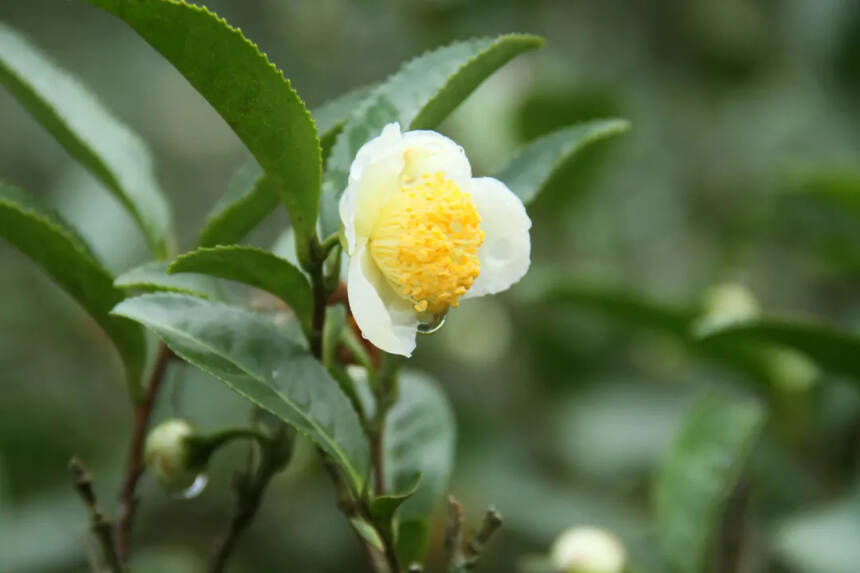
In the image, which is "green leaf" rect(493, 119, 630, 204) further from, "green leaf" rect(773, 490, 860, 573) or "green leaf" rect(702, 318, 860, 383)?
"green leaf" rect(773, 490, 860, 573)

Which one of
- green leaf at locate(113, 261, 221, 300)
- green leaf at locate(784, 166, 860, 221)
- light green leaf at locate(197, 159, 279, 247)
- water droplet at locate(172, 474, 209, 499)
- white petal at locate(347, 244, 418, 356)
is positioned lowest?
water droplet at locate(172, 474, 209, 499)

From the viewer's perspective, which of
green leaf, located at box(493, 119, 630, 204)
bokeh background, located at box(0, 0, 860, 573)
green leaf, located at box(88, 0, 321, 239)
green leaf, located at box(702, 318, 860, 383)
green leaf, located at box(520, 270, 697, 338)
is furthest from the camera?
bokeh background, located at box(0, 0, 860, 573)

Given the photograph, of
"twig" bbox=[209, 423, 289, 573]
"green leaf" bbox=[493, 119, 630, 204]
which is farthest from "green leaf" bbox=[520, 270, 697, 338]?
"twig" bbox=[209, 423, 289, 573]

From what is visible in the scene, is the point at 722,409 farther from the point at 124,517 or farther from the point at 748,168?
the point at 748,168

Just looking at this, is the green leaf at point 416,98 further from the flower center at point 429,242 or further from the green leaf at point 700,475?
the green leaf at point 700,475

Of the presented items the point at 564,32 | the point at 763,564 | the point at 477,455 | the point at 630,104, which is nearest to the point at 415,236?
the point at 763,564
